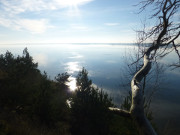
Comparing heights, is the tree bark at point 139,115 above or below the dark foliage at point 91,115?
above

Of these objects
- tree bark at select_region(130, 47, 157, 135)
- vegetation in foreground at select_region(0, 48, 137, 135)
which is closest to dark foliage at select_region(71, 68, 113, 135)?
vegetation in foreground at select_region(0, 48, 137, 135)

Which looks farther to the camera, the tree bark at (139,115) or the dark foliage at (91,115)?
the dark foliage at (91,115)

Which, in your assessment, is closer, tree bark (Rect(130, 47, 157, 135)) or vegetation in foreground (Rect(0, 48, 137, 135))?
tree bark (Rect(130, 47, 157, 135))

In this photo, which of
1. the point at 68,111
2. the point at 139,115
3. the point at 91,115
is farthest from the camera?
the point at 68,111

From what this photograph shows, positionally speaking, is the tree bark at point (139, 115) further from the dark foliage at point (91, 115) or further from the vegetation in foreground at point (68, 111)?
the dark foliage at point (91, 115)

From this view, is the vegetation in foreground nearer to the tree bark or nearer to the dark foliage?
the dark foliage

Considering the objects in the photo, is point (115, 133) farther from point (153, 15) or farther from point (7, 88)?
point (7, 88)

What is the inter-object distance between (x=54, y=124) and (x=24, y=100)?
12.2ft

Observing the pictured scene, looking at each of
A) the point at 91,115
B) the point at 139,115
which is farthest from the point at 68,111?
the point at 139,115

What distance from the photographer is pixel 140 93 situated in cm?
243

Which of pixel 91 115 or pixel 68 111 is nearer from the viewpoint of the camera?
pixel 91 115

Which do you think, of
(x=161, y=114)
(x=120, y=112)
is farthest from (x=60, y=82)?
(x=161, y=114)

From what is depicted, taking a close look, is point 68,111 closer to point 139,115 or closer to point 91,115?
point 91,115

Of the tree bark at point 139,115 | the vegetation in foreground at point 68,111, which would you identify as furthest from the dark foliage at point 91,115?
the tree bark at point 139,115
